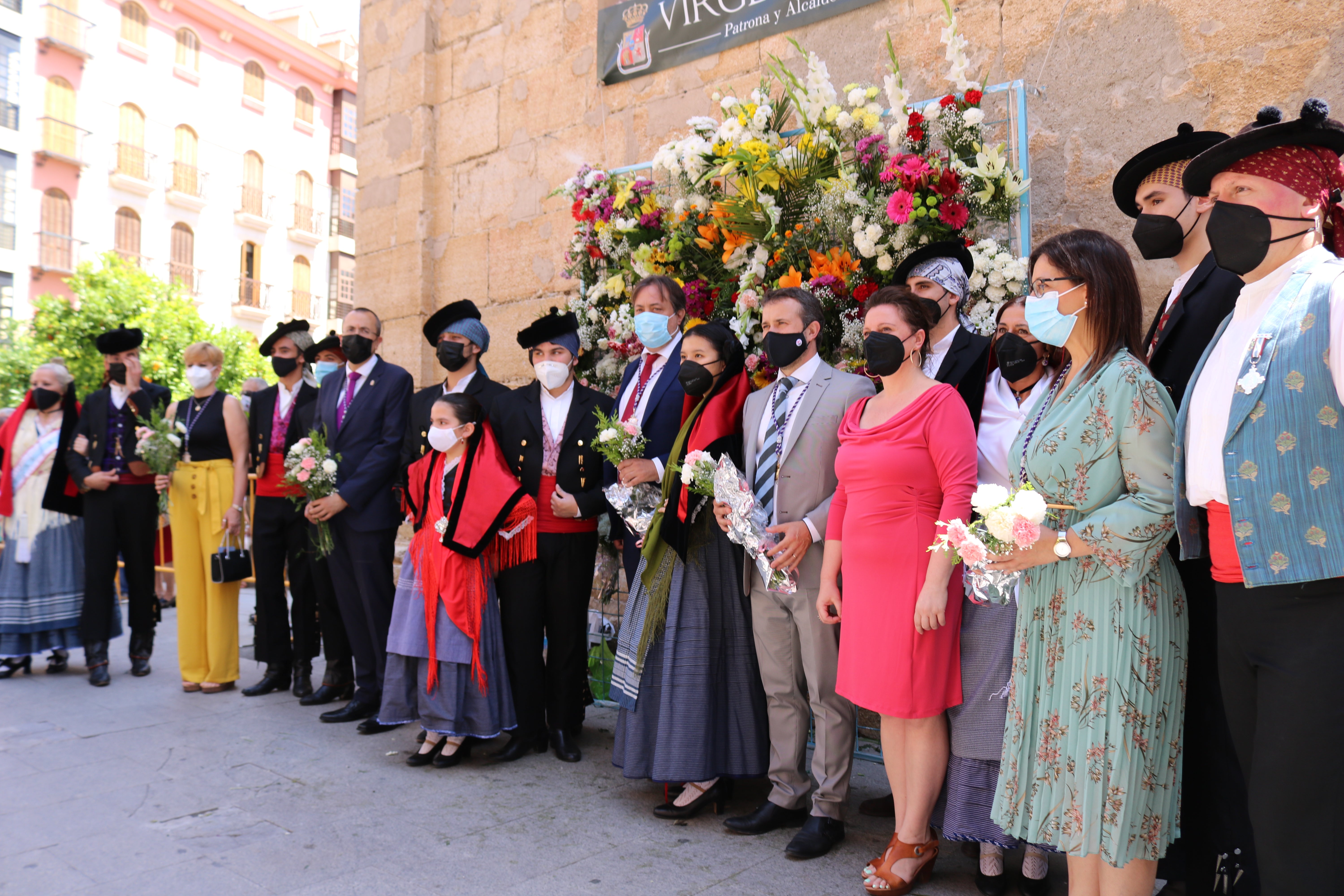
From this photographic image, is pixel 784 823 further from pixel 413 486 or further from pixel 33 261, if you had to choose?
pixel 33 261

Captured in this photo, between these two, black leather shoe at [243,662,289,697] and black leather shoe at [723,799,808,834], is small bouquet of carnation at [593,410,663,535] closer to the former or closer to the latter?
black leather shoe at [723,799,808,834]

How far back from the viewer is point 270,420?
5891mm

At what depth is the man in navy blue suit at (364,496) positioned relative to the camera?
527 centimetres

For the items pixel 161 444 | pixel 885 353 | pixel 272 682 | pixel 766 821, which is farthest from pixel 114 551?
pixel 885 353

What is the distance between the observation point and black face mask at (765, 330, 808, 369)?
11.7 ft

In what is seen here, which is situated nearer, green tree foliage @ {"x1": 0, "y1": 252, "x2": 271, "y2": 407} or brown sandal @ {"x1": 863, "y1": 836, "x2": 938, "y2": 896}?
brown sandal @ {"x1": 863, "y1": 836, "x2": 938, "y2": 896}

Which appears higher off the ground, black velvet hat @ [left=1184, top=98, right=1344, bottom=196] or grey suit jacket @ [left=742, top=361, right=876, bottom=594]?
black velvet hat @ [left=1184, top=98, right=1344, bottom=196]

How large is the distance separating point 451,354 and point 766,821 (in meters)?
2.82

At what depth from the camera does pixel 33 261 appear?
21703mm

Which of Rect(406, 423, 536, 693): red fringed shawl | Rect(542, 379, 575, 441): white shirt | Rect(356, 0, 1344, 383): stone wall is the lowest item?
Rect(406, 423, 536, 693): red fringed shawl

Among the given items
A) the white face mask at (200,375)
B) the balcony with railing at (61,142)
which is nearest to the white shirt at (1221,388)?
the white face mask at (200,375)

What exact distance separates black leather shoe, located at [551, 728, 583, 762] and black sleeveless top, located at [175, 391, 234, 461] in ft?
9.76

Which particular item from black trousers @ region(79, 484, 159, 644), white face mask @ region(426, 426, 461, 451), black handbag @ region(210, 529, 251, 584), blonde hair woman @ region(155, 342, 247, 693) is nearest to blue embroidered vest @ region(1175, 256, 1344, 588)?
white face mask @ region(426, 426, 461, 451)

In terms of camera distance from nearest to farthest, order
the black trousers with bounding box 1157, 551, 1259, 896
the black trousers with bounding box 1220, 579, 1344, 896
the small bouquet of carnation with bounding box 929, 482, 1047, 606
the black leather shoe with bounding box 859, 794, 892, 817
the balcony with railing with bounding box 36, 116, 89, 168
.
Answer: the black trousers with bounding box 1220, 579, 1344, 896
the small bouquet of carnation with bounding box 929, 482, 1047, 606
the black trousers with bounding box 1157, 551, 1259, 896
the black leather shoe with bounding box 859, 794, 892, 817
the balcony with railing with bounding box 36, 116, 89, 168
